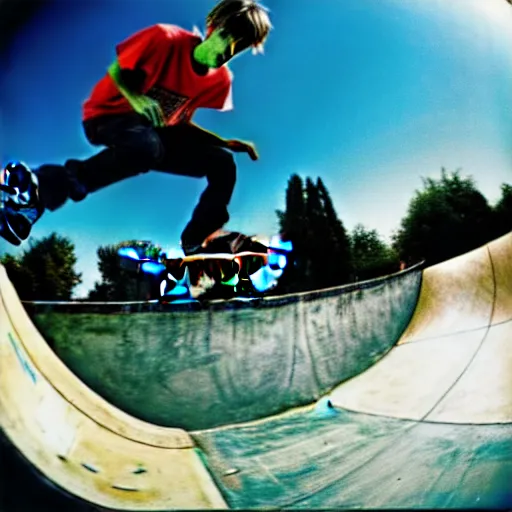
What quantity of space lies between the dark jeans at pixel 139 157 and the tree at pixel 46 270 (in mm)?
179

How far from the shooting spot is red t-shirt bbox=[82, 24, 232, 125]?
2814mm

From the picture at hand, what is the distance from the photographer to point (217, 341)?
9.18ft

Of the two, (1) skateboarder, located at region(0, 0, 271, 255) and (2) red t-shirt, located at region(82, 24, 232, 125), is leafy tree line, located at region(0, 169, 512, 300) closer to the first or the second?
(1) skateboarder, located at region(0, 0, 271, 255)

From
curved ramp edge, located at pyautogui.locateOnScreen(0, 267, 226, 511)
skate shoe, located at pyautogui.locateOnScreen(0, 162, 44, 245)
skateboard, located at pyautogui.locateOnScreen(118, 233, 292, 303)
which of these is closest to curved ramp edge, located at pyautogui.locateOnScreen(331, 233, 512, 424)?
skateboard, located at pyautogui.locateOnScreen(118, 233, 292, 303)

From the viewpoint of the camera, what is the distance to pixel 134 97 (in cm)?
283

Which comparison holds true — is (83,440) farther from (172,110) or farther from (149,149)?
(172,110)

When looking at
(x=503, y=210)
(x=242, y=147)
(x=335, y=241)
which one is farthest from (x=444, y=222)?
(x=242, y=147)

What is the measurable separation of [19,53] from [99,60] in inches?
12.6

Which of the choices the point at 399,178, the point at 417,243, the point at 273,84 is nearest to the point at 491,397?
the point at 417,243

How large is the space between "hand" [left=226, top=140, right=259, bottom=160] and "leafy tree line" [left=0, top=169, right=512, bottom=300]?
151 mm

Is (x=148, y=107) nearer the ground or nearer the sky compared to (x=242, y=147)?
nearer the sky

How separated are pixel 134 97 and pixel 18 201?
1.80 ft

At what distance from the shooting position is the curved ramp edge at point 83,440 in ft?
9.32

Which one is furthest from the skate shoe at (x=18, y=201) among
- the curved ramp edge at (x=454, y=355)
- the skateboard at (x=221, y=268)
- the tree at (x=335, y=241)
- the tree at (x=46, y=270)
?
the curved ramp edge at (x=454, y=355)
